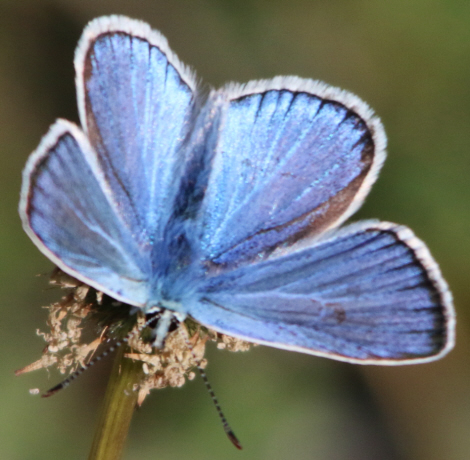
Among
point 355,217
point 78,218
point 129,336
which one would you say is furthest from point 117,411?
point 355,217

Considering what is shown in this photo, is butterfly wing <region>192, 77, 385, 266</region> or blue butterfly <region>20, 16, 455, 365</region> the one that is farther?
butterfly wing <region>192, 77, 385, 266</region>

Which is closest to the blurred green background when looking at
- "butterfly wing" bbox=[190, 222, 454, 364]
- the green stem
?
the green stem

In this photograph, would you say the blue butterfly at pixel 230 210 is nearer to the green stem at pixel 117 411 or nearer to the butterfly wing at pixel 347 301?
the butterfly wing at pixel 347 301

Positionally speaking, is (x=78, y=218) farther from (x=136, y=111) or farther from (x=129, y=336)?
(x=136, y=111)

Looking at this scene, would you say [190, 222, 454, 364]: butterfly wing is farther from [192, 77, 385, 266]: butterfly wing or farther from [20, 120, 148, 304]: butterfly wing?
[20, 120, 148, 304]: butterfly wing

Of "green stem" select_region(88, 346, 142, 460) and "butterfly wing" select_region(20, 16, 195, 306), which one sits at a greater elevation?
"butterfly wing" select_region(20, 16, 195, 306)

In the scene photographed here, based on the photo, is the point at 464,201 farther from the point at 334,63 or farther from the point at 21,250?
the point at 21,250

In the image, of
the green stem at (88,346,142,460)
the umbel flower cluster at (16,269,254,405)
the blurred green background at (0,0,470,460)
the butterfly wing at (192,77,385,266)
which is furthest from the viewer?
the blurred green background at (0,0,470,460)
